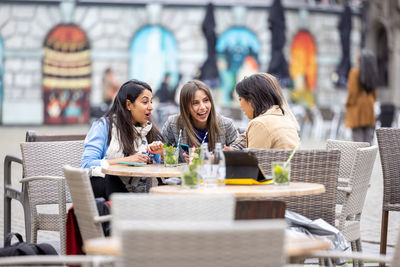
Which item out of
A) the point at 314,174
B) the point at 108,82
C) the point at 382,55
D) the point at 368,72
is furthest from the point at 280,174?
the point at 382,55

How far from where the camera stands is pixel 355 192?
186 inches

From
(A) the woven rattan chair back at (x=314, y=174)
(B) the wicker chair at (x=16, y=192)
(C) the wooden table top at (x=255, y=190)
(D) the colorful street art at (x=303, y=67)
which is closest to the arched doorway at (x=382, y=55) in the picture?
(D) the colorful street art at (x=303, y=67)

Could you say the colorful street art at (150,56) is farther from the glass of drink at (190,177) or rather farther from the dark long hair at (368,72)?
the glass of drink at (190,177)

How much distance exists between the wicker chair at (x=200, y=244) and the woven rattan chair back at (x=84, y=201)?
4.60 ft

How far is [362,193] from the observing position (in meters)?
4.86

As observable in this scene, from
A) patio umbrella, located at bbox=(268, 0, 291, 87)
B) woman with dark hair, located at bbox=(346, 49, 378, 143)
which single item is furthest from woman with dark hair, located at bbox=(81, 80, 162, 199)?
patio umbrella, located at bbox=(268, 0, 291, 87)

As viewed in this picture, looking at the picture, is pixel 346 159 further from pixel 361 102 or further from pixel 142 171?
pixel 361 102

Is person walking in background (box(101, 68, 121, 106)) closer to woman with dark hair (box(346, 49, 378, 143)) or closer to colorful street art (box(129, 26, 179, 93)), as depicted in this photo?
colorful street art (box(129, 26, 179, 93))

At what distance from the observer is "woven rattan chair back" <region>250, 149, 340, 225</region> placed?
4.35m

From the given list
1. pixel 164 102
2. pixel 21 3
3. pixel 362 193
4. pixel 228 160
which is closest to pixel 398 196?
pixel 362 193

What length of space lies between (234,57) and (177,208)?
25.7 metres

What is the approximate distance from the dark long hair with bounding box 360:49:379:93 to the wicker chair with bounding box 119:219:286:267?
895 centimetres

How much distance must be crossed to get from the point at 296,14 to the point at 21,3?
401 inches

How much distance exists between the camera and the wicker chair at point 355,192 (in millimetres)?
4578
